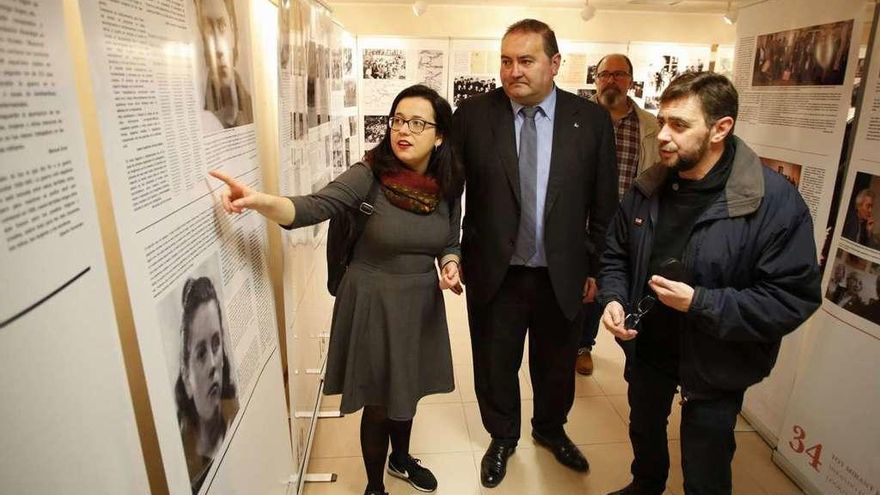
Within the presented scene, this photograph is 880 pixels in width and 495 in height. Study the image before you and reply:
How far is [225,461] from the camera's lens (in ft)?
4.04

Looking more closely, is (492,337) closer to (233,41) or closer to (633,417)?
(633,417)

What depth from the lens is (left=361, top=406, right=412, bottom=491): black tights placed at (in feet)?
6.49

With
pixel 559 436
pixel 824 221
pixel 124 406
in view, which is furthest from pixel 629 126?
pixel 124 406

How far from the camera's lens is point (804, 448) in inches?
91.0

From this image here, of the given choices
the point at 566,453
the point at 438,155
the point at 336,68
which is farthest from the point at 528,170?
the point at 336,68

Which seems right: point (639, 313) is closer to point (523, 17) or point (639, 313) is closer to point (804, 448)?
point (804, 448)

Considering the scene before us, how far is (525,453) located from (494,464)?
0.26m

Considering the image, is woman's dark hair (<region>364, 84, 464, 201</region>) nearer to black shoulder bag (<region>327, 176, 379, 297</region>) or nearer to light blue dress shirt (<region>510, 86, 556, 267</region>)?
black shoulder bag (<region>327, 176, 379, 297</region>)

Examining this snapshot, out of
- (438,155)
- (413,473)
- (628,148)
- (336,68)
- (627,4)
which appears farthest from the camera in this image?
(627,4)

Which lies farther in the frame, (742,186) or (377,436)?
(377,436)

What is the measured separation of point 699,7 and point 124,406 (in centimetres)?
633

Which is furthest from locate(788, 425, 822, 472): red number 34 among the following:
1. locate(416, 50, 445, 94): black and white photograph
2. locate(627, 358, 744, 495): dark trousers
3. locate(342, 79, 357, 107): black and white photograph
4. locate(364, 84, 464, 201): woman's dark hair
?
locate(416, 50, 445, 94): black and white photograph

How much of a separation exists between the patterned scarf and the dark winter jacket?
2.51 ft

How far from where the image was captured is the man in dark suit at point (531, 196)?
2.00 meters
